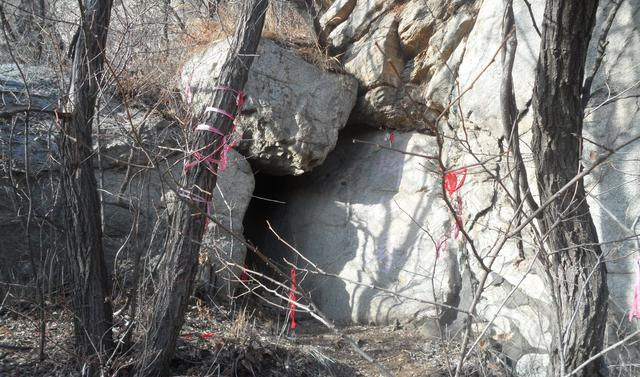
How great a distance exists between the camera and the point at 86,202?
368 cm

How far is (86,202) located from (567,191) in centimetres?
264

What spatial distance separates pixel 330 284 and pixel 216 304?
4.25ft

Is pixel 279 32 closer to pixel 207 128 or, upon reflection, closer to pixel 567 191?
pixel 207 128

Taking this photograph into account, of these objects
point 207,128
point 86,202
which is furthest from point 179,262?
point 207,128

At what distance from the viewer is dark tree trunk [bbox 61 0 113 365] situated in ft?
11.8

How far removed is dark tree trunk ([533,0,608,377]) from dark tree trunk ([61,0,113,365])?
95.7 inches

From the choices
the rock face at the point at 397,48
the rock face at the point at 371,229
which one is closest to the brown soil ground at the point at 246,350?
the rock face at the point at 371,229

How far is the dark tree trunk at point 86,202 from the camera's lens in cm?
361

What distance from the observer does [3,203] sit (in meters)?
5.01

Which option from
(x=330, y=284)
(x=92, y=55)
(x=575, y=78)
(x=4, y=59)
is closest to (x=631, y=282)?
(x=575, y=78)

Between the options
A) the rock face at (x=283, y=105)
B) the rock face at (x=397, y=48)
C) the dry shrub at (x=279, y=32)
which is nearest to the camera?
the rock face at (x=283, y=105)

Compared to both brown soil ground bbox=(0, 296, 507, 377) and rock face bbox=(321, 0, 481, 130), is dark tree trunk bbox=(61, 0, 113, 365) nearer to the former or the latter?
brown soil ground bbox=(0, 296, 507, 377)

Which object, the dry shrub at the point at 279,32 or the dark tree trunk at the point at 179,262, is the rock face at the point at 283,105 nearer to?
the dry shrub at the point at 279,32

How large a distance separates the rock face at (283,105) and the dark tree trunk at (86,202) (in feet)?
7.11
